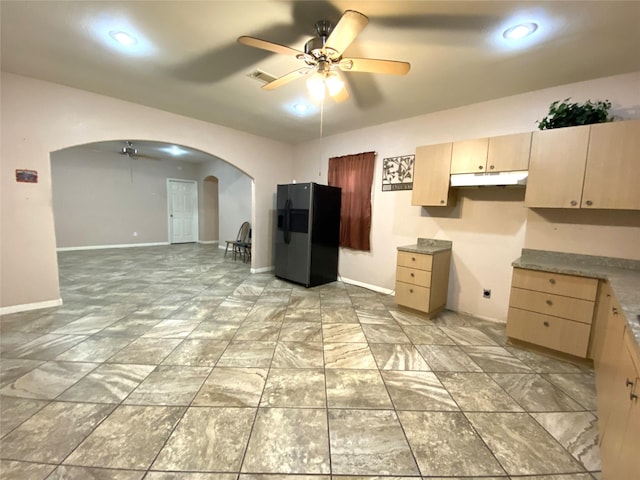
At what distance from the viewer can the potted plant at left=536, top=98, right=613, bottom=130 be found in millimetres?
Result: 2348

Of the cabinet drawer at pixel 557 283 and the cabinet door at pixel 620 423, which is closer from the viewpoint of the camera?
the cabinet door at pixel 620 423

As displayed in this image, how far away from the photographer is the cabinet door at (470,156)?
114 inches

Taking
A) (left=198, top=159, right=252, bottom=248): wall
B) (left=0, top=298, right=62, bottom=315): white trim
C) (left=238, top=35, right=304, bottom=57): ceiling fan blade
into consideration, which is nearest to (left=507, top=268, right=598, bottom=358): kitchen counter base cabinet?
(left=238, top=35, right=304, bottom=57): ceiling fan blade

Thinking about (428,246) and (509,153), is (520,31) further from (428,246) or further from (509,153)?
(428,246)

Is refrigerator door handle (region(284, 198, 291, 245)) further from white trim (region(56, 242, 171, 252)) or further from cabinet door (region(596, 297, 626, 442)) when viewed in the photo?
white trim (region(56, 242, 171, 252))

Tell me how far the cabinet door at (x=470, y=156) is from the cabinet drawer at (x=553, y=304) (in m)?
1.38

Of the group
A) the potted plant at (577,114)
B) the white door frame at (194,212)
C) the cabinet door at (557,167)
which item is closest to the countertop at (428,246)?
the cabinet door at (557,167)

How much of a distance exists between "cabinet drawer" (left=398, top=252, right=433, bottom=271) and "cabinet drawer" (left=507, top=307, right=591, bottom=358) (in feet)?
3.05

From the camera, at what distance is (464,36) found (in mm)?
1992

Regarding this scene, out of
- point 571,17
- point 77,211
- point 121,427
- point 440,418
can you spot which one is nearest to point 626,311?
point 440,418

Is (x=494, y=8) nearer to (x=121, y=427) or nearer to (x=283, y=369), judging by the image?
(x=283, y=369)

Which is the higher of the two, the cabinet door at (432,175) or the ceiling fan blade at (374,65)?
the ceiling fan blade at (374,65)

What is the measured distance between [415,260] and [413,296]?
46 centimetres

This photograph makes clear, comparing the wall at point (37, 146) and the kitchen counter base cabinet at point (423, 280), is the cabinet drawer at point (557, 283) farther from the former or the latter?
the wall at point (37, 146)
